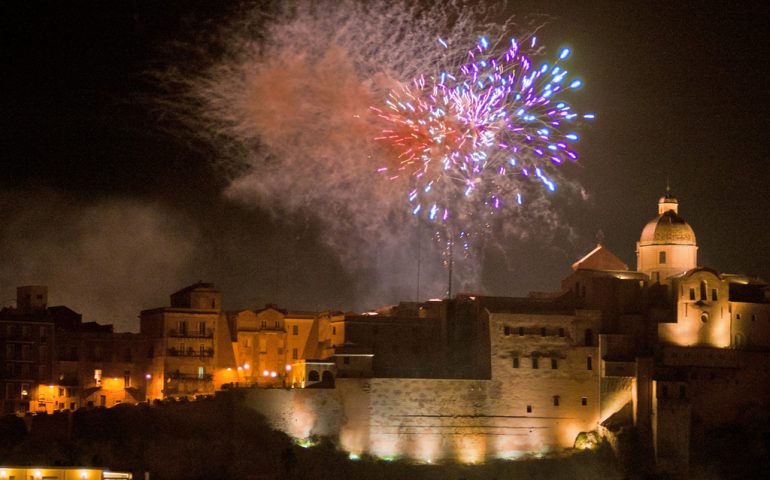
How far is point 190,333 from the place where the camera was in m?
87.7

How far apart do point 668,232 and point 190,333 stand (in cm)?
2429

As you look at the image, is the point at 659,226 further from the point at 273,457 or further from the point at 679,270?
the point at 273,457

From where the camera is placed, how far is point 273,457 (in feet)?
253

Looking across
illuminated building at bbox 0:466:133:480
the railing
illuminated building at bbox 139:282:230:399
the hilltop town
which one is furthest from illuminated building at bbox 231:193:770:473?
illuminated building at bbox 0:466:133:480

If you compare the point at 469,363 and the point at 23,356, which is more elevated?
the point at 23,356

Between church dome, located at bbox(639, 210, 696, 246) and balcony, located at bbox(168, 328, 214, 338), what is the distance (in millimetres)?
22086

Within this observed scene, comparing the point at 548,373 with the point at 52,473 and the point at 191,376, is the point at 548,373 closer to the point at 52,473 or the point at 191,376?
the point at 191,376

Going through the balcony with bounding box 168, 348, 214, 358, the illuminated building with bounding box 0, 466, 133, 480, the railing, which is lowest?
the illuminated building with bounding box 0, 466, 133, 480

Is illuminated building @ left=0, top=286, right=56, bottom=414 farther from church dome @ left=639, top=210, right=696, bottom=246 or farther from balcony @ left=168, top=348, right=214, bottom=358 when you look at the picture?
church dome @ left=639, top=210, right=696, bottom=246

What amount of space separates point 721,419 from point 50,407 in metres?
31.9

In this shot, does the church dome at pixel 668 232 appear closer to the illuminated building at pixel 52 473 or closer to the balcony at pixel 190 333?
the balcony at pixel 190 333

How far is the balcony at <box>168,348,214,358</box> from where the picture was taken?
87.0 meters

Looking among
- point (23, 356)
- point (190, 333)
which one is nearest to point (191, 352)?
point (190, 333)

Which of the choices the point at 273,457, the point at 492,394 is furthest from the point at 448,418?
Result: the point at 273,457
